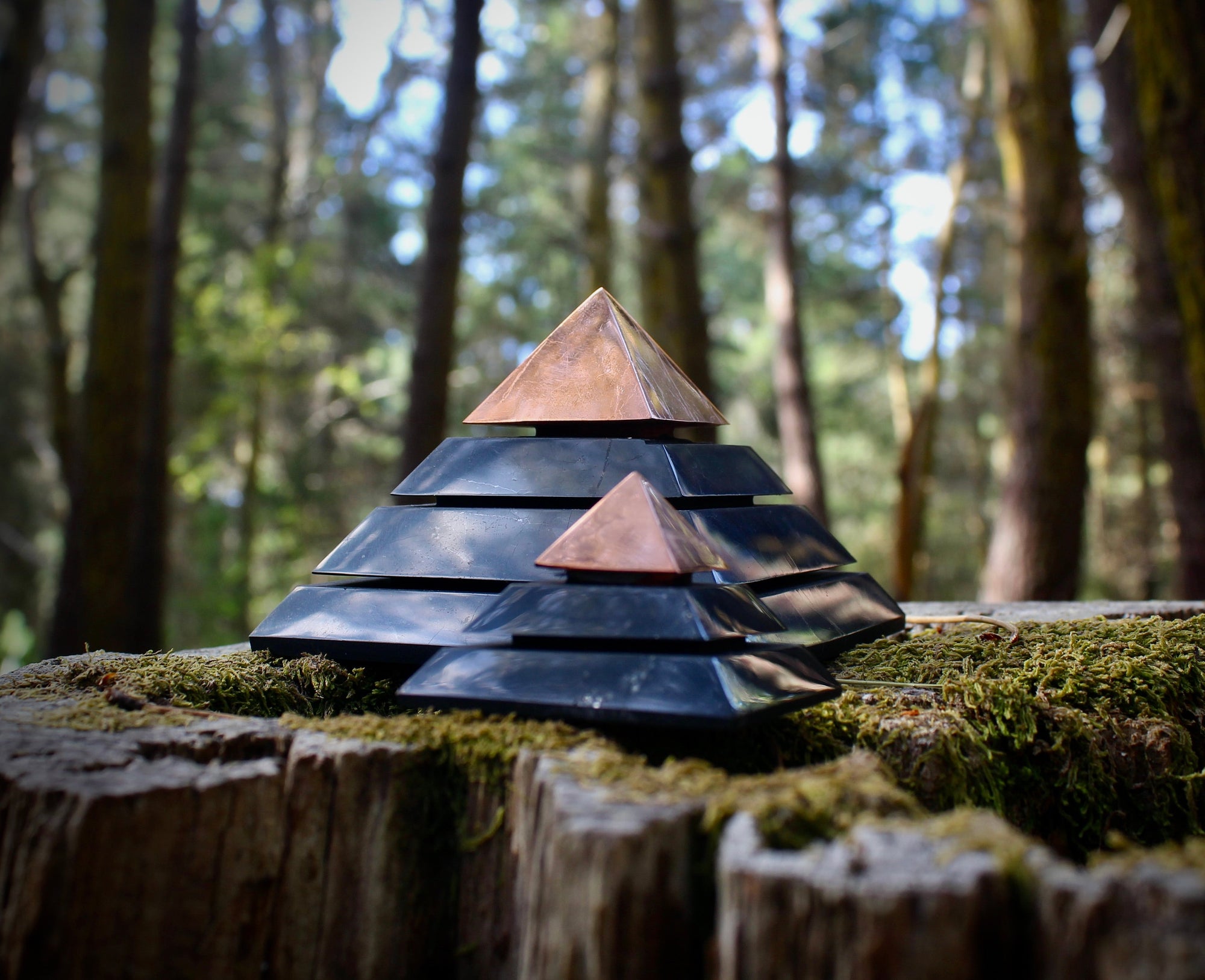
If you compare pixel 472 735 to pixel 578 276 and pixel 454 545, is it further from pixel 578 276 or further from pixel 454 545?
pixel 578 276

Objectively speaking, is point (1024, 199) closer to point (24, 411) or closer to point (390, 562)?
point (390, 562)

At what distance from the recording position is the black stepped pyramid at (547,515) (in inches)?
82.1

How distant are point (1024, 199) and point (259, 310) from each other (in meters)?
8.01

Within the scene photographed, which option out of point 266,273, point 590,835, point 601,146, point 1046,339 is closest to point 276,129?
point 601,146

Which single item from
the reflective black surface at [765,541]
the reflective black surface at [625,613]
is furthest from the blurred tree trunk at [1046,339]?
the reflective black surface at [625,613]

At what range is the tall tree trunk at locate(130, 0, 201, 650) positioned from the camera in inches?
323

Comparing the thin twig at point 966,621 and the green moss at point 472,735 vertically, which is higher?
the thin twig at point 966,621

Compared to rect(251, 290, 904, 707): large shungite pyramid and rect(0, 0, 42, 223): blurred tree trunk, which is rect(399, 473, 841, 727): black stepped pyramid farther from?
rect(0, 0, 42, 223): blurred tree trunk

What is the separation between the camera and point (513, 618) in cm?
176

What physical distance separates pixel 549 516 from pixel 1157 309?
7.77 metres

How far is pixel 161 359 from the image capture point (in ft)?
28.8

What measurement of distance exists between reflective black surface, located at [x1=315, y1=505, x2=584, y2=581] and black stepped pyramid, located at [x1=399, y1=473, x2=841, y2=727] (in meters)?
0.20

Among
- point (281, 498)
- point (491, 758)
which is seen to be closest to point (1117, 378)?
point (281, 498)

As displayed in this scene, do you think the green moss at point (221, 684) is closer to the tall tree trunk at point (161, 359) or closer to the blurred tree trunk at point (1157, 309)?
the tall tree trunk at point (161, 359)
